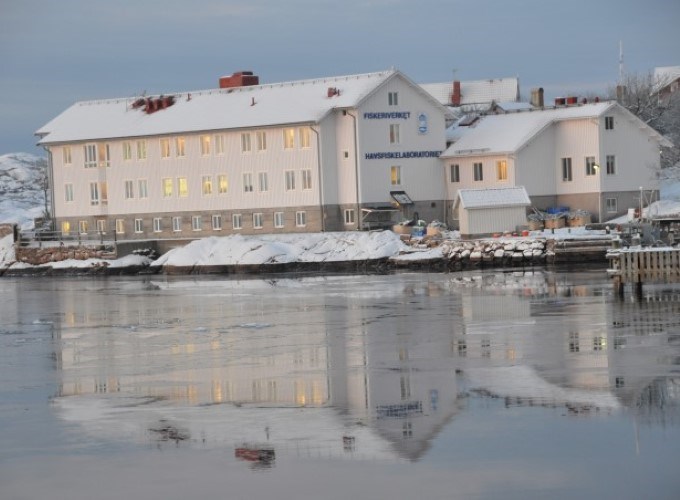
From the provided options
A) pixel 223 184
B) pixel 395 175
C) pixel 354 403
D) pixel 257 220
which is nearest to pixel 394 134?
pixel 395 175

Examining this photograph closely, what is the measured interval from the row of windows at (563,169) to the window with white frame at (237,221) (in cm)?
1121

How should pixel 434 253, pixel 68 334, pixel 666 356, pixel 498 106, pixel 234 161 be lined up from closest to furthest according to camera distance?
1. pixel 666 356
2. pixel 68 334
3. pixel 434 253
4. pixel 234 161
5. pixel 498 106

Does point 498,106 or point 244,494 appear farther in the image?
point 498,106

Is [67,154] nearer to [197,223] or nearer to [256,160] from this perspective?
[197,223]

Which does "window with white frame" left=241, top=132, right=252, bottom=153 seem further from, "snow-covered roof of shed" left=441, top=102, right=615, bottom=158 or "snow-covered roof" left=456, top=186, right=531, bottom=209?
"snow-covered roof" left=456, top=186, right=531, bottom=209

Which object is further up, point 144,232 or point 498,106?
point 498,106

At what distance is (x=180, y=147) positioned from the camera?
244 feet

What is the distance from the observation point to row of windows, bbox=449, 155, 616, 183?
67750mm

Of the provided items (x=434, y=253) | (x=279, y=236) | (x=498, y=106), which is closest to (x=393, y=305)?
(x=434, y=253)

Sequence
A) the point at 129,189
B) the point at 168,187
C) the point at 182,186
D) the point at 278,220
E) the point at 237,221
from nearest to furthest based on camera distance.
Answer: the point at 278,220, the point at 237,221, the point at 182,186, the point at 168,187, the point at 129,189

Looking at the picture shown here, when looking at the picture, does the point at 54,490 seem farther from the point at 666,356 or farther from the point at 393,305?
the point at 393,305

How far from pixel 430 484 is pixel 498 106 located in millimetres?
85746

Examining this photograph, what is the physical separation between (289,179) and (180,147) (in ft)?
24.8

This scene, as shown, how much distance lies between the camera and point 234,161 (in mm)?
72562
